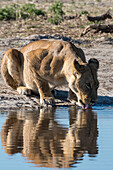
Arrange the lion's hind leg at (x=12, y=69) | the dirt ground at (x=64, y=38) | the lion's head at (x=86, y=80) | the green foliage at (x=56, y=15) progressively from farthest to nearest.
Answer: the green foliage at (x=56, y=15)
the lion's hind leg at (x=12, y=69)
the dirt ground at (x=64, y=38)
the lion's head at (x=86, y=80)

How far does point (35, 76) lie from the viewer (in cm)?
1016

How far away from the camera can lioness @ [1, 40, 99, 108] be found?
928 centimetres

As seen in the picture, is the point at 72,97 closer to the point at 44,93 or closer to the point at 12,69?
the point at 44,93

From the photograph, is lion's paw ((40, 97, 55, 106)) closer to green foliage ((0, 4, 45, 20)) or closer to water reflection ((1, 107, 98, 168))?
water reflection ((1, 107, 98, 168))

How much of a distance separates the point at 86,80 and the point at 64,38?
830 cm

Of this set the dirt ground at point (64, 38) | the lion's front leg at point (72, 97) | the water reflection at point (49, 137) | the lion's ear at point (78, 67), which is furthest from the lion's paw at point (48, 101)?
the lion's ear at point (78, 67)

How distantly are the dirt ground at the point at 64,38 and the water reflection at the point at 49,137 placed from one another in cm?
127

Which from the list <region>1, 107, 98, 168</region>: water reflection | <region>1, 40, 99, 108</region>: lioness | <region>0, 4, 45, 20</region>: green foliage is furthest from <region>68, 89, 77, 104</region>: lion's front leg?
<region>0, 4, 45, 20</region>: green foliage

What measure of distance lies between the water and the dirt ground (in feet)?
3.19

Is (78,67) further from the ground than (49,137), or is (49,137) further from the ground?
(78,67)

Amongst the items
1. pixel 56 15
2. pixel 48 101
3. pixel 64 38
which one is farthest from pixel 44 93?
pixel 56 15

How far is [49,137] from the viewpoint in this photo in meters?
6.57

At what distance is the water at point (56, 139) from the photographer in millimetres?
5113

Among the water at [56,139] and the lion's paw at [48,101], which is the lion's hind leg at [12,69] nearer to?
the lion's paw at [48,101]
